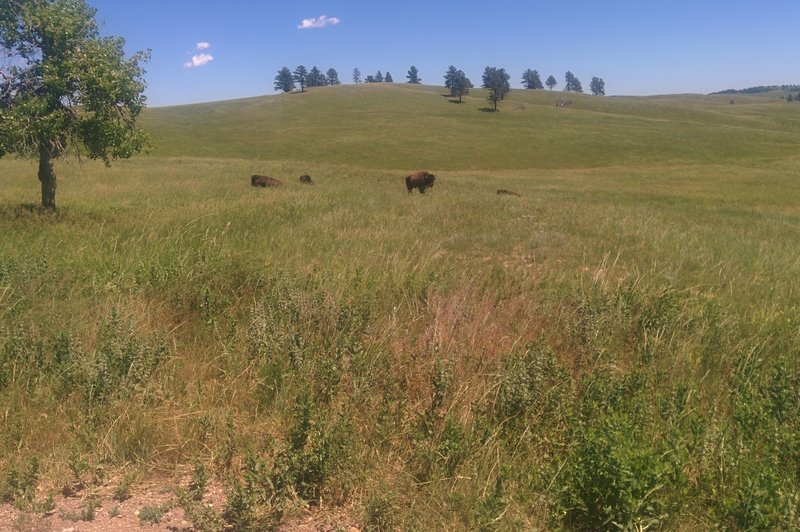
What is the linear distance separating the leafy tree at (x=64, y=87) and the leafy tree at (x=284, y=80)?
144049mm

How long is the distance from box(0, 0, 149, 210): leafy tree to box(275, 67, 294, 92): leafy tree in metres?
144

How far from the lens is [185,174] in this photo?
25.8 metres

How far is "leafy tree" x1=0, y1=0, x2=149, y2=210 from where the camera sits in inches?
390

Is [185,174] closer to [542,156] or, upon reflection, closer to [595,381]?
[595,381]

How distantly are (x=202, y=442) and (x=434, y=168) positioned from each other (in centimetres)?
4404

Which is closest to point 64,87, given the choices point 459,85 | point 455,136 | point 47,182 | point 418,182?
point 47,182

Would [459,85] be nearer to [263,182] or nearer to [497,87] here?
[497,87]

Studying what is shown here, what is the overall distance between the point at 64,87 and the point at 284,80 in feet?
477

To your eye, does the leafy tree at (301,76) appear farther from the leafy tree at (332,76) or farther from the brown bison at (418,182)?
the brown bison at (418,182)

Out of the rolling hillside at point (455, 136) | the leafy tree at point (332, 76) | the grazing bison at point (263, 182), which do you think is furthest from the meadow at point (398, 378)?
the leafy tree at point (332, 76)

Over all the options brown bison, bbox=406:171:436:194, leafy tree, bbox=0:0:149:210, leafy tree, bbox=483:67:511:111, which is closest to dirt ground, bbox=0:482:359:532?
leafy tree, bbox=0:0:149:210

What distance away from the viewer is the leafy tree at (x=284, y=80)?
146 metres

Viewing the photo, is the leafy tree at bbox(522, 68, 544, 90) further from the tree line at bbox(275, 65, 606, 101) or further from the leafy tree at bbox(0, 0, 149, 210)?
the leafy tree at bbox(0, 0, 149, 210)

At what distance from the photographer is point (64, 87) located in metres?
10.0
